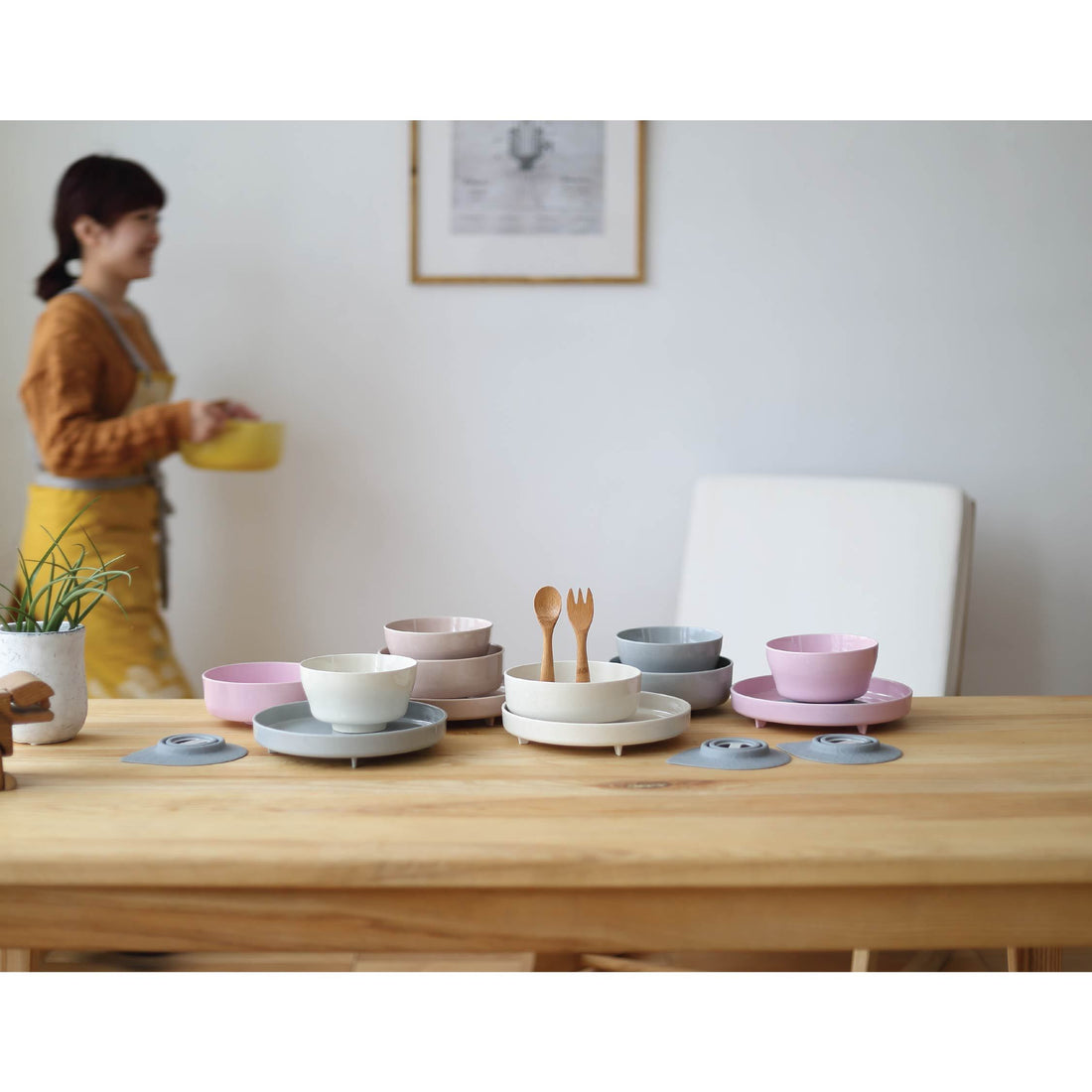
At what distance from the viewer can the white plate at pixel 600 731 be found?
3.75 ft

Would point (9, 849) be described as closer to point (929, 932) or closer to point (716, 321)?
point (929, 932)

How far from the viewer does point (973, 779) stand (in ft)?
3.47

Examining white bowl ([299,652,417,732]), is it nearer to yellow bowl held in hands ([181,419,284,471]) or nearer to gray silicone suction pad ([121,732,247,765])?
gray silicone suction pad ([121,732,247,765])

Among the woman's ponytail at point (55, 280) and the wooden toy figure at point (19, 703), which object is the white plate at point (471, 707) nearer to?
the wooden toy figure at point (19, 703)

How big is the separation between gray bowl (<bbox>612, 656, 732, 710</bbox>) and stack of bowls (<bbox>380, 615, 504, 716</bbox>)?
0.18 meters

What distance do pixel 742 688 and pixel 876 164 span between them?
1686mm

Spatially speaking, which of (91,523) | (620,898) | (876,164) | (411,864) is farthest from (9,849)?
(876,164)

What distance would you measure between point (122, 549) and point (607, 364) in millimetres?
1152

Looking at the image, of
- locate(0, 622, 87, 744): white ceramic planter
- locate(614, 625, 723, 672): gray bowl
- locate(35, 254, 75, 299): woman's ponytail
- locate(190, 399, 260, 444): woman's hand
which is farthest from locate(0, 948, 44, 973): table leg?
locate(35, 254, 75, 299): woman's ponytail

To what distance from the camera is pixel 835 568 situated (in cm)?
227

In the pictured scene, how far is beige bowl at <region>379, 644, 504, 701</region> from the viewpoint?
128cm

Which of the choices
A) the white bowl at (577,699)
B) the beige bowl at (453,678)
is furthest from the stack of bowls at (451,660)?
the white bowl at (577,699)

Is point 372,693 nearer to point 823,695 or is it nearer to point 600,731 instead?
point 600,731

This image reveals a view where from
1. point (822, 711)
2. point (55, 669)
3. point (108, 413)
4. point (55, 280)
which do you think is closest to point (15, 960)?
point (55, 669)
